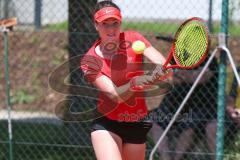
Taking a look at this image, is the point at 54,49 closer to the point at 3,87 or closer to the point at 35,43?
the point at 35,43

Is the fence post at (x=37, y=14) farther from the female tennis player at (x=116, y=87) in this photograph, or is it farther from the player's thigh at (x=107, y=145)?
the player's thigh at (x=107, y=145)

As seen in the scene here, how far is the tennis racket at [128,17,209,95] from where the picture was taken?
14.5 ft

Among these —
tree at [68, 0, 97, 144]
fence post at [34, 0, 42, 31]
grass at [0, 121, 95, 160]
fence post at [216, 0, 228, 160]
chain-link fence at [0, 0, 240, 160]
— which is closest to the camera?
fence post at [216, 0, 228, 160]

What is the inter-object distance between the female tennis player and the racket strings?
0.14 m

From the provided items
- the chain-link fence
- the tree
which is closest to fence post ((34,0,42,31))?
the chain-link fence

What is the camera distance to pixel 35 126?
7.83 metres

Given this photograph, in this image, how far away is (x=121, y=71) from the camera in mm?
4578

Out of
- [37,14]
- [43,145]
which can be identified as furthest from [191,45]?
[37,14]

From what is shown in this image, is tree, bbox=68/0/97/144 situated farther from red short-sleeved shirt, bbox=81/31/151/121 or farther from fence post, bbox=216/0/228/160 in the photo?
red short-sleeved shirt, bbox=81/31/151/121

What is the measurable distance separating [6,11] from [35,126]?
2.52m

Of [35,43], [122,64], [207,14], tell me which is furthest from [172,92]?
[35,43]

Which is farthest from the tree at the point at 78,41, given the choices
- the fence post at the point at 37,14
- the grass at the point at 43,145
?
the fence post at the point at 37,14

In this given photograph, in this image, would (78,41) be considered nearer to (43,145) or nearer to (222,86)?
(43,145)

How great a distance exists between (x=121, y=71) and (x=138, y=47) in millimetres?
269
